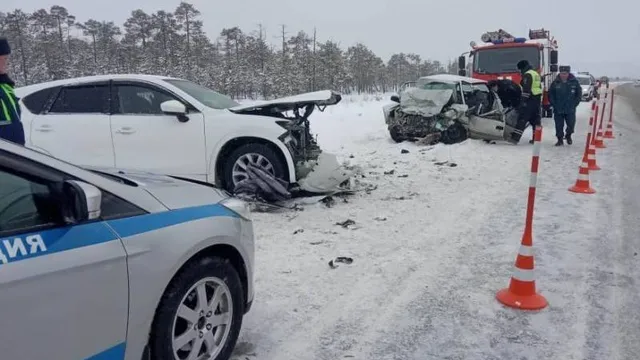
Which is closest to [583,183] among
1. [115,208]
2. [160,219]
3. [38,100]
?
[160,219]

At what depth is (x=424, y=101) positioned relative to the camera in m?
12.3

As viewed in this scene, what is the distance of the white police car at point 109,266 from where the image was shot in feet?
6.23

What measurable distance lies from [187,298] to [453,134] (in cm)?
1026

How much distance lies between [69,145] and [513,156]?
27.9ft

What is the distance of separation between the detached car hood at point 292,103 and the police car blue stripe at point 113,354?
4641mm

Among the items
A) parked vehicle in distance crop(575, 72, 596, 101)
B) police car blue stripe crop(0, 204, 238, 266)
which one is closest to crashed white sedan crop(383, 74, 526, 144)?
police car blue stripe crop(0, 204, 238, 266)

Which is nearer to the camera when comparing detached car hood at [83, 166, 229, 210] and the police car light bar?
detached car hood at [83, 166, 229, 210]

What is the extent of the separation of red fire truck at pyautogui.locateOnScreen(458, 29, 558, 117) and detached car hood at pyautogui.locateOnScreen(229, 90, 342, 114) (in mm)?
10354

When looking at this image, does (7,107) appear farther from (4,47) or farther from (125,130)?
(125,130)

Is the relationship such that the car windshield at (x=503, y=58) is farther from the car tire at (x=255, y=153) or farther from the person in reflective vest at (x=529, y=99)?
the car tire at (x=255, y=153)

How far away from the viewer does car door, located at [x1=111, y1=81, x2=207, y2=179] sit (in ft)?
21.0

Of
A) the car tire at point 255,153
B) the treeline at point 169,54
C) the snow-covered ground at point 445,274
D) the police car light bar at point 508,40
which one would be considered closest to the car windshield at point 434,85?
the snow-covered ground at point 445,274

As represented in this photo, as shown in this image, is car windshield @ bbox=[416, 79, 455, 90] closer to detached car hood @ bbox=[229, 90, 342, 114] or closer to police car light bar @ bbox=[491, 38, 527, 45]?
police car light bar @ bbox=[491, 38, 527, 45]

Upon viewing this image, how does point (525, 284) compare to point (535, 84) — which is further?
point (535, 84)
